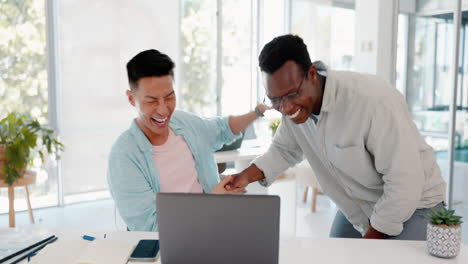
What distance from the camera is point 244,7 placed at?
20.3ft

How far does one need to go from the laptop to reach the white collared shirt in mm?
546

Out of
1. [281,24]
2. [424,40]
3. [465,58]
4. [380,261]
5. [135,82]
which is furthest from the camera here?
[281,24]

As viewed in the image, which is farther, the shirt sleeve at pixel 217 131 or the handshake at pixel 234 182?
the shirt sleeve at pixel 217 131

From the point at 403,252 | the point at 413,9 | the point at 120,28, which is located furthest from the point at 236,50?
the point at 403,252

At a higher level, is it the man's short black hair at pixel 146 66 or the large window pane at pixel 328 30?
the large window pane at pixel 328 30

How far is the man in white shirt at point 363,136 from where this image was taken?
1.46 m

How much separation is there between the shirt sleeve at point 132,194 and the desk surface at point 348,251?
0.54 ft

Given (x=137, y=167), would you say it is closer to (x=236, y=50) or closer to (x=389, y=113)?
(x=389, y=113)

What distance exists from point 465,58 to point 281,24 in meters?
3.20

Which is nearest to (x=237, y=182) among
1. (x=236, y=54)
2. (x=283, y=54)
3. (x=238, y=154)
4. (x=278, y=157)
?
(x=278, y=157)

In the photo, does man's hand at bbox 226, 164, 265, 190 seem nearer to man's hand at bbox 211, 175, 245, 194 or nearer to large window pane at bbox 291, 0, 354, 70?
man's hand at bbox 211, 175, 245, 194

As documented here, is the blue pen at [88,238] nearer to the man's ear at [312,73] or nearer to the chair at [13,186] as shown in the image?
the man's ear at [312,73]

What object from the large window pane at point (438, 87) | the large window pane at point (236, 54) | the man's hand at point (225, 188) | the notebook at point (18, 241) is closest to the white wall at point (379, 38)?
the large window pane at point (438, 87)

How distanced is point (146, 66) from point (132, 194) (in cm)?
49
